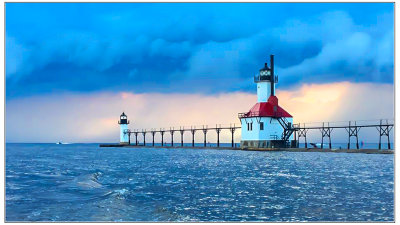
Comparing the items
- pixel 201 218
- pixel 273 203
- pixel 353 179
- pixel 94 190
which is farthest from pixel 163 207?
pixel 353 179

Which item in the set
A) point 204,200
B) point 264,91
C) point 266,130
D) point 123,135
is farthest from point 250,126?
point 123,135

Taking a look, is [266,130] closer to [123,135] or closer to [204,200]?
[204,200]

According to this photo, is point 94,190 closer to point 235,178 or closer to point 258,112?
point 235,178

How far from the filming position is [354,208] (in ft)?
53.8

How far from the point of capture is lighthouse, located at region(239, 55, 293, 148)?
71062 mm

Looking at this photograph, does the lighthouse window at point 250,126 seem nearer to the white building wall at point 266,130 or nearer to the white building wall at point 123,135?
the white building wall at point 266,130

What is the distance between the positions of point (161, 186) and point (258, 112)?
49518 mm

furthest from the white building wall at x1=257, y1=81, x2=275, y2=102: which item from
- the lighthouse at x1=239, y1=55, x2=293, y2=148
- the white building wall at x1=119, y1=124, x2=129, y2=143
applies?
the white building wall at x1=119, y1=124, x2=129, y2=143

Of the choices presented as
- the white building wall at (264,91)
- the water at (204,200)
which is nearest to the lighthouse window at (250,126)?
the white building wall at (264,91)

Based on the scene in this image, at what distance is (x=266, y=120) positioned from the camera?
71062mm

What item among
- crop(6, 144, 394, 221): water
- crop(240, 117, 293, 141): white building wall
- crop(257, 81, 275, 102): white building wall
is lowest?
crop(6, 144, 394, 221): water

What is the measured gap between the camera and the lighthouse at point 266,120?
71062 mm

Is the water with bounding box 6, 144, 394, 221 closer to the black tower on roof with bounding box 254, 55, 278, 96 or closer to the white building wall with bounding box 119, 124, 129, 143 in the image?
the black tower on roof with bounding box 254, 55, 278, 96

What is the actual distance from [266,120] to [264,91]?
23.6 ft
